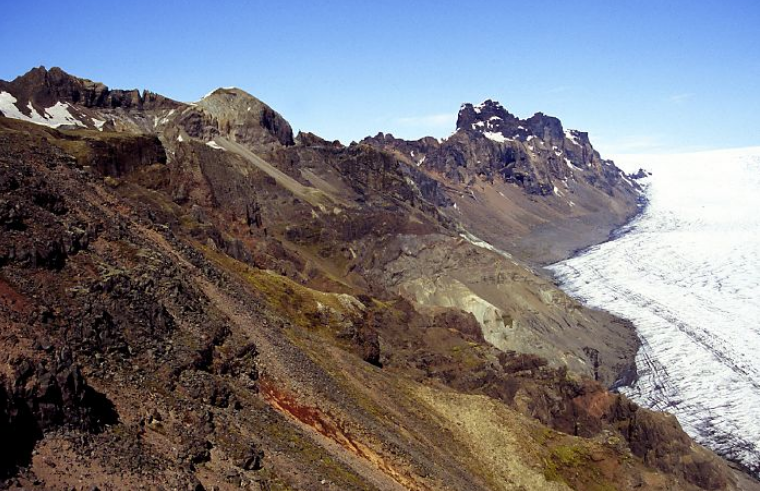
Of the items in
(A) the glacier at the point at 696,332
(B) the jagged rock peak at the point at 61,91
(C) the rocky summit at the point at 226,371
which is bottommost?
(A) the glacier at the point at 696,332

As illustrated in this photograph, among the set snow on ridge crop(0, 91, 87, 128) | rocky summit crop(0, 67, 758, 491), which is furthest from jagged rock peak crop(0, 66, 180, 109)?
rocky summit crop(0, 67, 758, 491)

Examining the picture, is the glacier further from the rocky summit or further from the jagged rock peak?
the jagged rock peak

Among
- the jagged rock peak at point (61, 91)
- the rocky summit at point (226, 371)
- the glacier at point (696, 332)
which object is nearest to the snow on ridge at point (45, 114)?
the jagged rock peak at point (61, 91)

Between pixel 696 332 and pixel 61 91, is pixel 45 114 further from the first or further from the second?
pixel 696 332

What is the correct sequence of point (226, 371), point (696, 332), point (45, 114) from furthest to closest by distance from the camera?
1. point (45, 114)
2. point (696, 332)
3. point (226, 371)

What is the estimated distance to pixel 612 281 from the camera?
173250 millimetres

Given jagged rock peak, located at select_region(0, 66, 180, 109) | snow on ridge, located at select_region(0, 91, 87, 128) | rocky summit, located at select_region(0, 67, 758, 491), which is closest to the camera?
rocky summit, located at select_region(0, 67, 758, 491)

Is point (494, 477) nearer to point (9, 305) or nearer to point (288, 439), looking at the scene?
point (288, 439)

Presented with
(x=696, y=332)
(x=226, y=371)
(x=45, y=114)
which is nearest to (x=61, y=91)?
(x=45, y=114)

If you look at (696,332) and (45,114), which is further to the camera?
(45,114)

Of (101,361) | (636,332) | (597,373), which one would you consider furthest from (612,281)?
(101,361)

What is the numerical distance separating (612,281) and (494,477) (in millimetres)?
147678

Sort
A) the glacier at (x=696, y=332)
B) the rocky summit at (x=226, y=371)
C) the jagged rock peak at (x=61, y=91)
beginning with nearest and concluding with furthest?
the rocky summit at (x=226, y=371) < the glacier at (x=696, y=332) < the jagged rock peak at (x=61, y=91)

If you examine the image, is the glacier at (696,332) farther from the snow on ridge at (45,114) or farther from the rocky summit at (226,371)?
the snow on ridge at (45,114)
